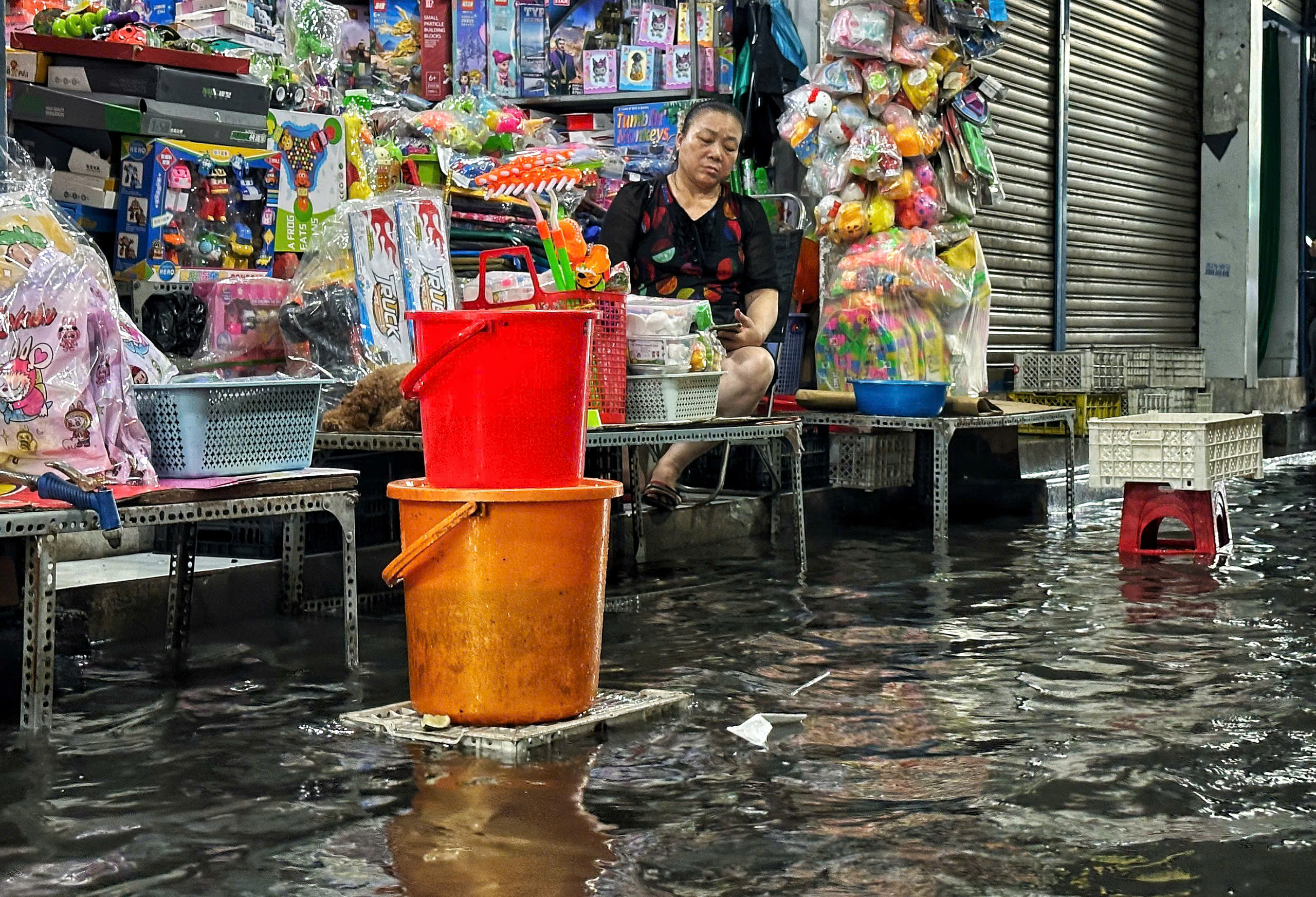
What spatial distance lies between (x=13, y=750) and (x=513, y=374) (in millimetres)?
1456

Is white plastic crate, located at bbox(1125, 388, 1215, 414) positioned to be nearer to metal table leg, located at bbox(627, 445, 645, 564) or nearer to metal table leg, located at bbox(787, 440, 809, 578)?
metal table leg, located at bbox(787, 440, 809, 578)

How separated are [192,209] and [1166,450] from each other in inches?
173

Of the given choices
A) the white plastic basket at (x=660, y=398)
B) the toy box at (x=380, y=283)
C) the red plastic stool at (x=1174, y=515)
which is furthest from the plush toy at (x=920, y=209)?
the toy box at (x=380, y=283)

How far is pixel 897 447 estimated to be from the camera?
926 cm

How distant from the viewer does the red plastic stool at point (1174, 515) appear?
739cm

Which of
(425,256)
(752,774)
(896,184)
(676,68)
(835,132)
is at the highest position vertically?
(676,68)

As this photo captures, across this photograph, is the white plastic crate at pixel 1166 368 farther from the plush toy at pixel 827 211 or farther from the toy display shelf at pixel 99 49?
the toy display shelf at pixel 99 49

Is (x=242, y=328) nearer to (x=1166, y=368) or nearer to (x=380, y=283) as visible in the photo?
(x=380, y=283)

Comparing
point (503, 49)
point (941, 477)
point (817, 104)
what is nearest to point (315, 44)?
point (503, 49)

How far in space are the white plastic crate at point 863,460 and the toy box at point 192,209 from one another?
12.5 ft

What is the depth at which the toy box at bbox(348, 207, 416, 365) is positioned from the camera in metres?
6.01

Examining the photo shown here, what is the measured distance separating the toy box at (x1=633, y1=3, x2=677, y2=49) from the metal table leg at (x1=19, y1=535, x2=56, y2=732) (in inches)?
240

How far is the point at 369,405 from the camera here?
18.6 ft

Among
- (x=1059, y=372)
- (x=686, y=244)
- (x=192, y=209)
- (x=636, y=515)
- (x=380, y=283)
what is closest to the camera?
(x=192, y=209)
